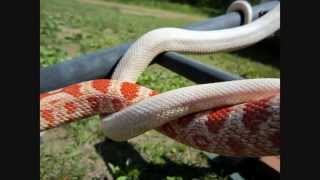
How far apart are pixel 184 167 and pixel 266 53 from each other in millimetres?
5918

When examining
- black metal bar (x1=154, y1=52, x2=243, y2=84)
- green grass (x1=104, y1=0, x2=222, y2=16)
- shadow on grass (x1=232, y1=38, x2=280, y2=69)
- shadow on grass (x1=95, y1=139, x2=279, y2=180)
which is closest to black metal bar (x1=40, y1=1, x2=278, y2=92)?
black metal bar (x1=154, y1=52, x2=243, y2=84)

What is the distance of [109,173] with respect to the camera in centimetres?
361

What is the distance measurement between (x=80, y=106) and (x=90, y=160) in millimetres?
2536

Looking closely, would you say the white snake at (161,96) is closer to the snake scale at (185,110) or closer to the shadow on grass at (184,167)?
the snake scale at (185,110)

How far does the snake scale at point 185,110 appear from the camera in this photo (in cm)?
105

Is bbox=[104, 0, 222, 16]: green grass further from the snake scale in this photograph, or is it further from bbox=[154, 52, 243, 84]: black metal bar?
the snake scale

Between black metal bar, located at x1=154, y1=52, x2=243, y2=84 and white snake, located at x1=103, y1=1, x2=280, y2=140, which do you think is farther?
black metal bar, located at x1=154, y1=52, x2=243, y2=84

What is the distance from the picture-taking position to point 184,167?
377 cm

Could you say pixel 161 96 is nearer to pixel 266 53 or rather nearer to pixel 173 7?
pixel 266 53

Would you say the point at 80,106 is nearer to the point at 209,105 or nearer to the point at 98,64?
the point at 98,64

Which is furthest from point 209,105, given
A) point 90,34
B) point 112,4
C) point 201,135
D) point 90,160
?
point 112,4

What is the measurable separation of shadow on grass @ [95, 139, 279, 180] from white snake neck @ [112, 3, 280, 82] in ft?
3.75

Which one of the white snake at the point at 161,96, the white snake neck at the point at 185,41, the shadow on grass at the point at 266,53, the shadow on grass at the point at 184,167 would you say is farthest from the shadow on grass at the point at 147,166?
the shadow on grass at the point at 266,53

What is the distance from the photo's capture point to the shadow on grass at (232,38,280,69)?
8586mm
